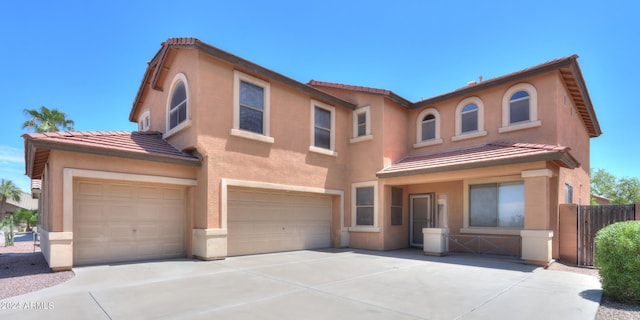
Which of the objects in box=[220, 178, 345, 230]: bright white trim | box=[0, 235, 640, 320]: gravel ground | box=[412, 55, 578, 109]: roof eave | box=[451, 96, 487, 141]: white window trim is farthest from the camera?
box=[451, 96, 487, 141]: white window trim

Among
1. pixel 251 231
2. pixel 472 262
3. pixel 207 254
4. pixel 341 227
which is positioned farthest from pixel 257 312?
pixel 341 227

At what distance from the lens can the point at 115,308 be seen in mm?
5551

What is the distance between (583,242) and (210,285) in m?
10.9

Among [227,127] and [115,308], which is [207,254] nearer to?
[227,127]

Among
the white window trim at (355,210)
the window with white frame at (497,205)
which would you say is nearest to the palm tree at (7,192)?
the white window trim at (355,210)

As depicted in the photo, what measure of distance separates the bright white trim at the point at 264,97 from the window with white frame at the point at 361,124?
14.5ft

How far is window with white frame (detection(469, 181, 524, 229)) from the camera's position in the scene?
1218 cm

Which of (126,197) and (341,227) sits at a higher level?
(126,197)

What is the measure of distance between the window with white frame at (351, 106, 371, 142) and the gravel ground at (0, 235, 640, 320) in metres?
7.92

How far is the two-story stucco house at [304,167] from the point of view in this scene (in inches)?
381

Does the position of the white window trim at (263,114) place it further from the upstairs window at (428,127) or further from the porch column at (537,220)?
the porch column at (537,220)

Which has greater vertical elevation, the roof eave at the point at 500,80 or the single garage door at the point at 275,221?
the roof eave at the point at 500,80

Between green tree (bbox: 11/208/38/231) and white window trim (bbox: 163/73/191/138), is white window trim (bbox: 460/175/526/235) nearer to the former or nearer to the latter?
white window trim (bbox: 163/73/191/138)

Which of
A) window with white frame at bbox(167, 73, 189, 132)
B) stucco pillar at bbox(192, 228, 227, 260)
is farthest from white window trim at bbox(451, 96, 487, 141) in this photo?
window with white frame at bbox(167, 73, 189, 132)
